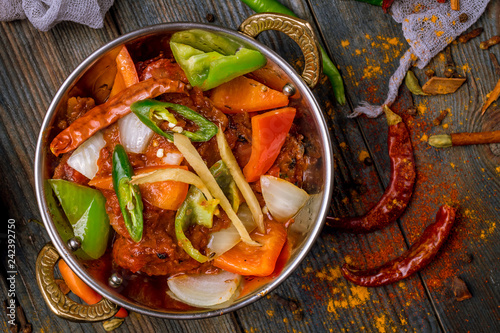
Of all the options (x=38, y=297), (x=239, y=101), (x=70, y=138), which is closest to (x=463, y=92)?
(x=239, y=101)

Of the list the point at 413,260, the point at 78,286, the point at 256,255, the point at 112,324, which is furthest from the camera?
the point at 112,324

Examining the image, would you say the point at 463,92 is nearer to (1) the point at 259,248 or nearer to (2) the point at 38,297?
(1) the point at 259,248

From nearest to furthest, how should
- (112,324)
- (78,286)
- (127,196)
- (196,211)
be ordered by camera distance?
1. (127,196)
2. (196,211)
3. (78,286)
4. (112,324)

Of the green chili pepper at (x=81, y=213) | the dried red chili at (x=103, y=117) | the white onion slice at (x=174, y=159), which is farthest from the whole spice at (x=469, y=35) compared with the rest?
the green chili pepper at (x=81, y=213)

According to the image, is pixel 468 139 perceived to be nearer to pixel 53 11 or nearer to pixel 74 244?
pixel 74 244

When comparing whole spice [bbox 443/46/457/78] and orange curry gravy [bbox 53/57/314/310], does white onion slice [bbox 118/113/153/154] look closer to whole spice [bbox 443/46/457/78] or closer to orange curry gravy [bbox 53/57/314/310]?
orange curry gravy [bbox 53/57/314/310]

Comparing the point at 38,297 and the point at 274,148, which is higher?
the point at 274,148

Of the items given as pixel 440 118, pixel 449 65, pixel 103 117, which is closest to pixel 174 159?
pixel 103 117
